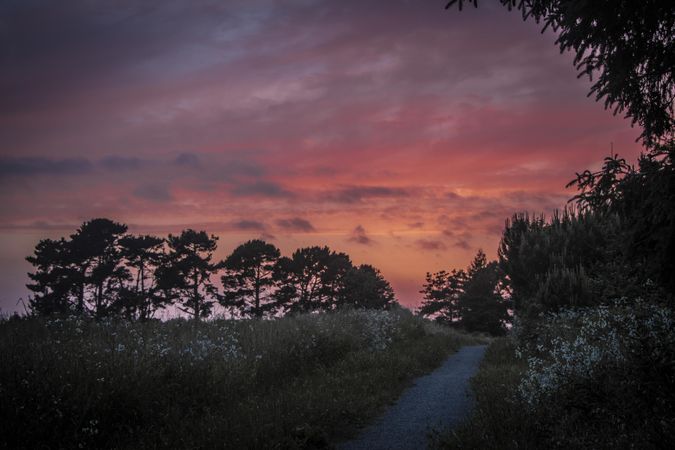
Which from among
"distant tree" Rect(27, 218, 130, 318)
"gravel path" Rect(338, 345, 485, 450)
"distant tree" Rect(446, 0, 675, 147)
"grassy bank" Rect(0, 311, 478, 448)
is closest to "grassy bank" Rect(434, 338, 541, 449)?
"gravel path" Rect(338, 345, 485, 450)

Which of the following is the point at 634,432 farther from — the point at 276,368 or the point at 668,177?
the point at 276,368

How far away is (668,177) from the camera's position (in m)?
5.49

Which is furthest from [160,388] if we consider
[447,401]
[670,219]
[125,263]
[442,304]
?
[442,304]

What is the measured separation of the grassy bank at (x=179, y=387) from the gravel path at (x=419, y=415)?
1.37 ft

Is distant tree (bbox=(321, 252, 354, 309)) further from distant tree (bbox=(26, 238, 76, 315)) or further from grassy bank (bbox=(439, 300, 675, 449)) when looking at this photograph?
grassy bank (bbox=(439, 300, 675, 449))

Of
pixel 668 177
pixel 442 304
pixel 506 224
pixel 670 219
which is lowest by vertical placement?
pixel 442 304

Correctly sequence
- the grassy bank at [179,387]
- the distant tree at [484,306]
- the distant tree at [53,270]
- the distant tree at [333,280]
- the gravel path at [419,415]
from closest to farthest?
→ 1. the grassy bank at [179,387]
2. the gravel path at [419,415]
3. the distant tree at [53,270]
4. the distant tree at [484,306]
5. the distant tree at [333,280]

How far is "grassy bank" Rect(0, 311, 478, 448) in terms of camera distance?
659 cm

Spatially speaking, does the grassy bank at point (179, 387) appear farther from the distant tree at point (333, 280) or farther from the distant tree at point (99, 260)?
the distant tree at point (333, 280)

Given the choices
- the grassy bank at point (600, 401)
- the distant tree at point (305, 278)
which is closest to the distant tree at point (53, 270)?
the distant tree at point (305, 278)

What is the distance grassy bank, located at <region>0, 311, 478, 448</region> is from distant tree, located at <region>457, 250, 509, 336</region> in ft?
123

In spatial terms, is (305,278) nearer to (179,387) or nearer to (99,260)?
(99,260)

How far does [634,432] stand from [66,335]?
11.3 meters

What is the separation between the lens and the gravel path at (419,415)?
7281 mm
